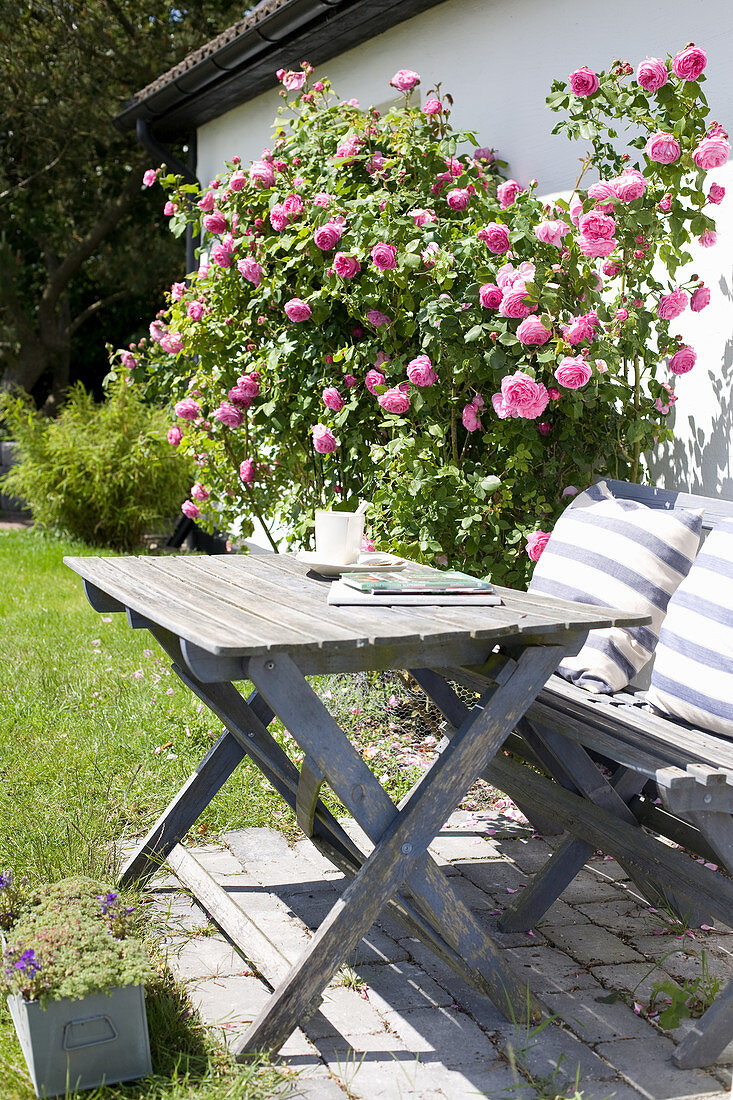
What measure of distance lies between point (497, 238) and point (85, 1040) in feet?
7.95

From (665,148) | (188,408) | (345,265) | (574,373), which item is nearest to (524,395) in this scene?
(574,373)

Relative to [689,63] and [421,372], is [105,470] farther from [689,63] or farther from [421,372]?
[689,63]

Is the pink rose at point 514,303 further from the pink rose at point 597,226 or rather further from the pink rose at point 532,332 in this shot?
the pink rose at point 597,226

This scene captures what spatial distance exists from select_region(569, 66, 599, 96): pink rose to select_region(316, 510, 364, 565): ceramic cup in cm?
151

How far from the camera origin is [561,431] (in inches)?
137

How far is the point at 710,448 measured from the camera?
3490mm

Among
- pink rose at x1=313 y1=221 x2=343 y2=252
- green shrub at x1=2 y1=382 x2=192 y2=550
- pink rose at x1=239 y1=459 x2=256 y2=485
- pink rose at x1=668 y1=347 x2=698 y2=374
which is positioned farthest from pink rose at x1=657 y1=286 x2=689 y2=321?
green shrub at x1=2 y1=382 x2=192 y2=550

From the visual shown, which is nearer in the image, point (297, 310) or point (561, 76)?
point (297, 310)

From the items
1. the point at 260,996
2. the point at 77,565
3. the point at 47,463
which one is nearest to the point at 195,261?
the point at 47,463

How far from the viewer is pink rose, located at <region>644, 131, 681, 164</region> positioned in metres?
2.94

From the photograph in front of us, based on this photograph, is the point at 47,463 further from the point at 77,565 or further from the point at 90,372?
the point at 90,372

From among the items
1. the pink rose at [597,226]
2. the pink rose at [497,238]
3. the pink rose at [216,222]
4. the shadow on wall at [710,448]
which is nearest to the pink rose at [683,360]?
the shadow on wall at [710,448]

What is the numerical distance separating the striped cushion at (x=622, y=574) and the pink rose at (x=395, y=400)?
96 cm

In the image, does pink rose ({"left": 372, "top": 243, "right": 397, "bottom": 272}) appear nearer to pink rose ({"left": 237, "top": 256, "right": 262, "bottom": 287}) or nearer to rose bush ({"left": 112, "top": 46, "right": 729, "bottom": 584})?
rose bush ({"left": 112, "top": 46, "right": 729, "bottom": 584})
